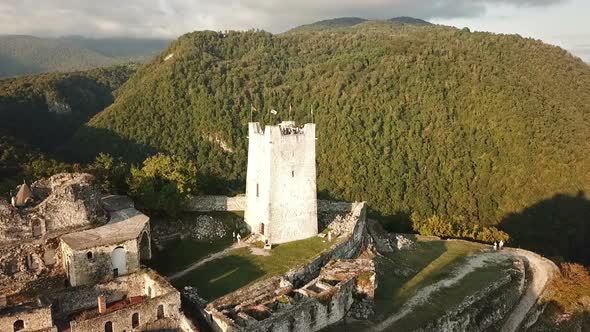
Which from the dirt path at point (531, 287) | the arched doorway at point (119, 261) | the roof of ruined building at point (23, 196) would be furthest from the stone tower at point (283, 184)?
the dirt path at point (531, 287)

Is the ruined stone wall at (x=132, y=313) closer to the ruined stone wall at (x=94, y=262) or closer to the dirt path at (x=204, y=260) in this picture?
the ruined stone wall at (x=94, y=262)

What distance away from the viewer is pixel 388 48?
142 metres

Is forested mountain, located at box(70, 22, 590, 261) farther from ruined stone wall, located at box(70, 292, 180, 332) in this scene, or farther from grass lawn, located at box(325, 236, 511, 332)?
ruined stone wall, located at box(70, 292, 180, 332)

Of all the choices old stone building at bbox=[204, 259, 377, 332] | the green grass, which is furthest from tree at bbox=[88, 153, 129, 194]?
the green grass

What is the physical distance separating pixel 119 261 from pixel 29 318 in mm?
5387

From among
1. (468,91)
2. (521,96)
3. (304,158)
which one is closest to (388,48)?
(468,91)

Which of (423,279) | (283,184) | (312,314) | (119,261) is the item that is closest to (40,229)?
(119,261)

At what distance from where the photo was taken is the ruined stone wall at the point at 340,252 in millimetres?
27875

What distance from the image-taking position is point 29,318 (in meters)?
20.2

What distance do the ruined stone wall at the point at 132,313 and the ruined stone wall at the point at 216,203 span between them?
13285mm

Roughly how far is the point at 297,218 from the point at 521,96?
3566 inches

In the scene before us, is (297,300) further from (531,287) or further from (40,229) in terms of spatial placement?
(531,287)

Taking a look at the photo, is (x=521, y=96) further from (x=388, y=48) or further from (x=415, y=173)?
(x=388, y=48)

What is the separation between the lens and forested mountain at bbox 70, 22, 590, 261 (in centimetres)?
8781
